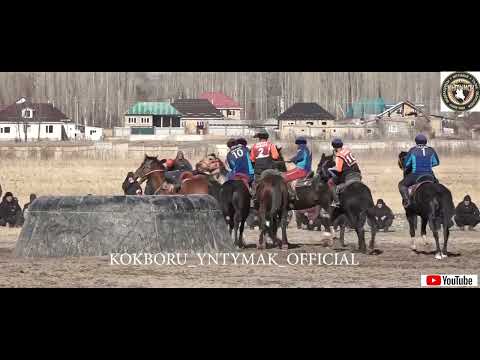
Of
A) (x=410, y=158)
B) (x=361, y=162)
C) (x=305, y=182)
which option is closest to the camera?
(x=410, y=158)

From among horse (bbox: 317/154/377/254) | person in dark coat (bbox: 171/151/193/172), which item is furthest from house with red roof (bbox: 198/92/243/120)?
horse (bbox: 317/154/377/254)

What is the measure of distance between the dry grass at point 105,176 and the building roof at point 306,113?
3.22 metres

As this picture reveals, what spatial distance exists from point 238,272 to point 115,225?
2.62 metres

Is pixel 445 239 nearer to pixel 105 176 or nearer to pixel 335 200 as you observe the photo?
pixel 335 200

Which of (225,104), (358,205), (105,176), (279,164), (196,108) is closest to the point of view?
(358,205)

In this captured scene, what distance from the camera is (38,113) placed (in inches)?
1855

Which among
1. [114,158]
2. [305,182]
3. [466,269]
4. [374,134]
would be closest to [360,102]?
[374,134]

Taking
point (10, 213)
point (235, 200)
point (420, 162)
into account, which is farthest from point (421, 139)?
point (10, 213)

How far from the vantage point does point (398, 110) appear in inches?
1864

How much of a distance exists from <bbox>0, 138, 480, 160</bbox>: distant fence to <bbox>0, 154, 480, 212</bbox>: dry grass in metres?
0.42

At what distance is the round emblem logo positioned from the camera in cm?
3228

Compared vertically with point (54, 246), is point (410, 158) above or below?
above

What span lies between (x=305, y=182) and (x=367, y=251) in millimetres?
2550

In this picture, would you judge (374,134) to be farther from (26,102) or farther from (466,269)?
(466,269)
